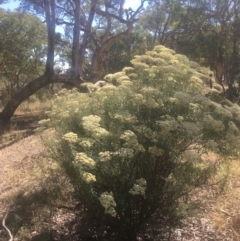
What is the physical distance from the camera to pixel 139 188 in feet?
13.9

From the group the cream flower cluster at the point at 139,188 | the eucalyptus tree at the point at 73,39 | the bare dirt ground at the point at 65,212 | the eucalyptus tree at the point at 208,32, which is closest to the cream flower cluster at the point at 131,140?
the cream flower cluster at the point at 139,188

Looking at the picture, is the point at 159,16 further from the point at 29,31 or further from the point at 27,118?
the point at 27,118

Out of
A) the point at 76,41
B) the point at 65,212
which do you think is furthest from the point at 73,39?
the point at 65,212

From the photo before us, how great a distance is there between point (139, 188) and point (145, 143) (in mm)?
510

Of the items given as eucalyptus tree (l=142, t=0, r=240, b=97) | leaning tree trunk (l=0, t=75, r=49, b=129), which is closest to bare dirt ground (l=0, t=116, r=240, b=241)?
leaning tree trunk (l=0, t=75, r=49, b=129)

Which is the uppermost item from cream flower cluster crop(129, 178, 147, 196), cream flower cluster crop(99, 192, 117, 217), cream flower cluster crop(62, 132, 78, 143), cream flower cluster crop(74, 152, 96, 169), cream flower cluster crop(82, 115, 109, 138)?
cream flower cluster crop(82, 115, 109, 138)

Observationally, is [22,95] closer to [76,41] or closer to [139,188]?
[76,41]

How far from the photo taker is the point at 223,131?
4.54 m

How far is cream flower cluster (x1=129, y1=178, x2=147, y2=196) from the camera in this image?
4178 millimetres

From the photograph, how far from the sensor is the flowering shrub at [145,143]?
4246 millimetres

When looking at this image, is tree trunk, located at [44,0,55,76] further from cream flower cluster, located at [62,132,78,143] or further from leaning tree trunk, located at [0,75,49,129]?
cream flower cluster, located at [62,132,78,143]

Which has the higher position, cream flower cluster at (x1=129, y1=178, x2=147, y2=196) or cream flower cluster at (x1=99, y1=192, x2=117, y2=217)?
cream flower cluster at (x1=129, y1=178, x2=147, y2=196)

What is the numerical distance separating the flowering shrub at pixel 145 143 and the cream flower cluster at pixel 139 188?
1cm

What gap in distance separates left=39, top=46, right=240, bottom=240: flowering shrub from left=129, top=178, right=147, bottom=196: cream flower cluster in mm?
12
